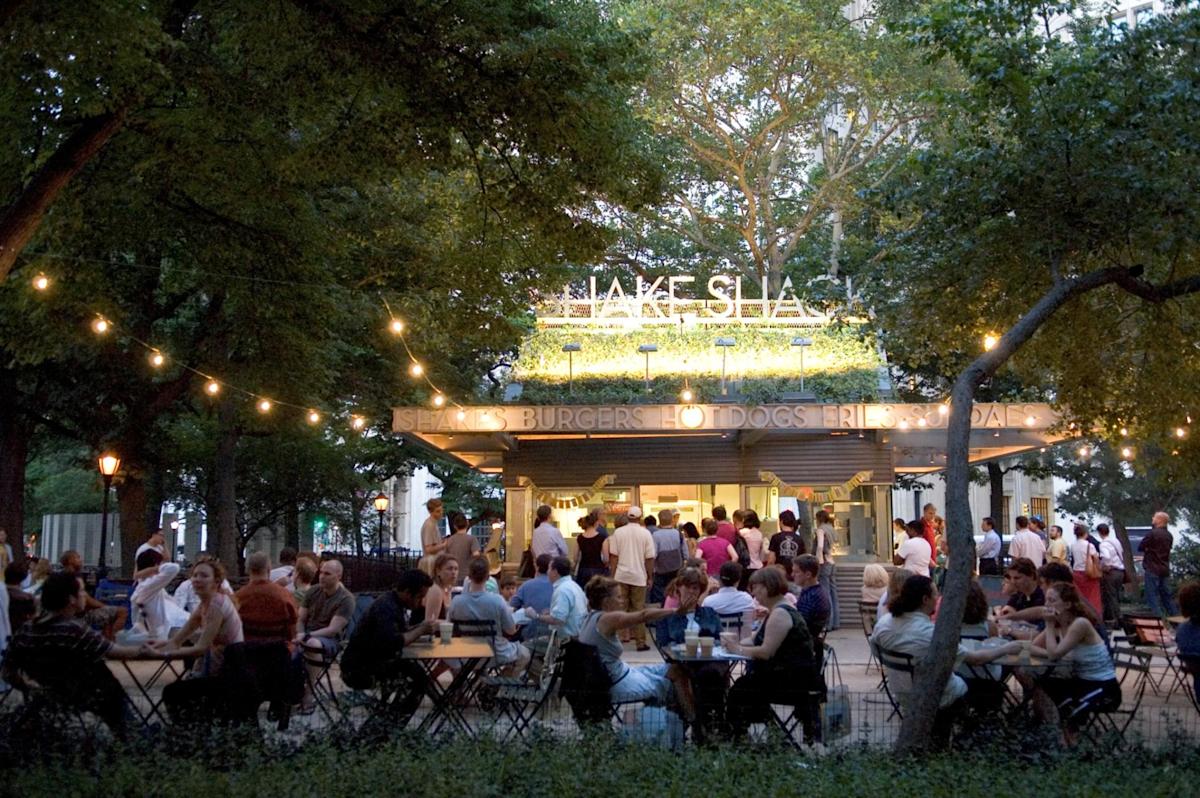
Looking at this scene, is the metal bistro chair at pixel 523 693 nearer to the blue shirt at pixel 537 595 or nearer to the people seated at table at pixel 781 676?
the people seated at table at pixel 781 676

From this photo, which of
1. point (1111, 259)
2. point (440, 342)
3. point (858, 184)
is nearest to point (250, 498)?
point (440, 342)

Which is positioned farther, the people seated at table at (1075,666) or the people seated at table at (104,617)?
the people seated at table at (104,617)

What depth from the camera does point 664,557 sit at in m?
17.2

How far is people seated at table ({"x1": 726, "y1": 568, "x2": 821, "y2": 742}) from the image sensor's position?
8984 millimetres

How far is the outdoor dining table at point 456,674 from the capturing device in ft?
30.0

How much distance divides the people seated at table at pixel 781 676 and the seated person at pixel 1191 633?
2.85m

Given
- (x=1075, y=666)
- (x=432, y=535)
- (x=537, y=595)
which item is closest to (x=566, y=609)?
(x=537, y=595)

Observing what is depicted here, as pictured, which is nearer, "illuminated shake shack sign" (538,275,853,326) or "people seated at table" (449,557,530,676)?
"people seated at table" (449,557,530,676)

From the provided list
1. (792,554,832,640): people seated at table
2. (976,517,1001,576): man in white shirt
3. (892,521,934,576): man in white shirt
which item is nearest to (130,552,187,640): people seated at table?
(792,554,832,640): people seated at table

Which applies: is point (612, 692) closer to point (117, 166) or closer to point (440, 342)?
point (117, 166)

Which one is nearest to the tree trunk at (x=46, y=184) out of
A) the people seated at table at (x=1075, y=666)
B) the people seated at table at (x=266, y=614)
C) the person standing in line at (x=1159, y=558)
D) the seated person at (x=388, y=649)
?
the people seated at table at (x=266, y=614)

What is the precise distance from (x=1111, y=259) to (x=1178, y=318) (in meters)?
0.85

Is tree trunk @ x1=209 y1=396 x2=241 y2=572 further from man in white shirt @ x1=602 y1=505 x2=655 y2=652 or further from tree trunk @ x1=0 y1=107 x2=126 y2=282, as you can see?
tree trunk @ x1=0 y1=107 x2=126 y2=282

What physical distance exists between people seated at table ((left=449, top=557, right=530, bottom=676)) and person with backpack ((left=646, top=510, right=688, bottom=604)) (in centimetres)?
615
